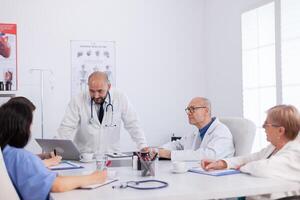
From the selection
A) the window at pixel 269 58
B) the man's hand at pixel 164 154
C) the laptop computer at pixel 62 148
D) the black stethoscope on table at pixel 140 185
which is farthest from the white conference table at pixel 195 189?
the window at pixel 269 58

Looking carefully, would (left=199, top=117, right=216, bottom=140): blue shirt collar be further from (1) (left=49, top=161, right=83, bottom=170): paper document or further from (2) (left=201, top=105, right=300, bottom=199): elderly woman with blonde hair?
(1) (left=49, top=161, right=83, bottom=170): paper document

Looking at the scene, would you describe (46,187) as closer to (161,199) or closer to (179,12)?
(161,199)

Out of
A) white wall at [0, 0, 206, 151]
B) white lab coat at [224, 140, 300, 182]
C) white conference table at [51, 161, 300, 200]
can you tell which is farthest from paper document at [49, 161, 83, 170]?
white wall at [0, 0, 206, 151]

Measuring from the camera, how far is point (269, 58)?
362 centimetres

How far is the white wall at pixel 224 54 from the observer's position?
13.4 feet

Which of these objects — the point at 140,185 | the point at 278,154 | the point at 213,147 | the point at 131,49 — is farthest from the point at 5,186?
the point at 131,49

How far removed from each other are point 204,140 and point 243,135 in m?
0.26

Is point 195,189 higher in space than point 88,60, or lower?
lower

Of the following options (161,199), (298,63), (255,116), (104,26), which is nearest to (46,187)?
(161,199)

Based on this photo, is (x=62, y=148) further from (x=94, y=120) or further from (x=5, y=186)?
(x=5, y=186)

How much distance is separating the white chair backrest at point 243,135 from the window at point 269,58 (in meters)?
0.96

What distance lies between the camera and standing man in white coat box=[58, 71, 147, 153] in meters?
3.00

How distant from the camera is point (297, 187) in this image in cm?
166

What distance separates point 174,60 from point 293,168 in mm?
3038
